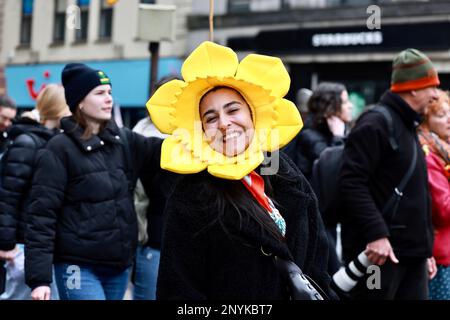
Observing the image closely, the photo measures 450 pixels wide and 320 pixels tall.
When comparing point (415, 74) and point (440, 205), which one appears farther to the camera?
point (440, 205)

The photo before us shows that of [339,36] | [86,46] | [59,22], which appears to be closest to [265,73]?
[339,36]

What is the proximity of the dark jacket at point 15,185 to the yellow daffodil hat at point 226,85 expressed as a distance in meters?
2.02

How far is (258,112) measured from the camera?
248 centimetres

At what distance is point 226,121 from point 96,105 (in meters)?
1.60

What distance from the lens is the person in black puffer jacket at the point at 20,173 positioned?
422 cm

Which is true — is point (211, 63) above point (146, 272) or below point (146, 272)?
above

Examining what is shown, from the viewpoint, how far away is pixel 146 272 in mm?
4262

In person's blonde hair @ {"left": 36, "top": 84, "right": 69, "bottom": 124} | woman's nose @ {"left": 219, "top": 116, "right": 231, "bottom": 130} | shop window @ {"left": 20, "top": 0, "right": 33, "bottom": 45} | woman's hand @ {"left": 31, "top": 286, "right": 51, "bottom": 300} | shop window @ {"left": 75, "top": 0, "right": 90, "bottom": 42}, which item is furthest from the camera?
shop window @ {"left": 20, "top": 0, "right": 33, "bottom": 45}

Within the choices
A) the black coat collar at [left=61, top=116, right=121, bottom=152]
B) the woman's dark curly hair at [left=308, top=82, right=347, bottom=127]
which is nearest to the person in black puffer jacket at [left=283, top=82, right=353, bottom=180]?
the woman's dark curly hair at [left=308, top=82, right=347, bottom=127]

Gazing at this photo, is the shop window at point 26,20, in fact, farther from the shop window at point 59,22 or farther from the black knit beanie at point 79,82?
the black knit beanie at point 79,82

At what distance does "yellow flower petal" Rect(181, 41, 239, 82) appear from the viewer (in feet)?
7.97

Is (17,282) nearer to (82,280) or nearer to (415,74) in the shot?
(82,280)

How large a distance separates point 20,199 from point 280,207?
224 centimetres

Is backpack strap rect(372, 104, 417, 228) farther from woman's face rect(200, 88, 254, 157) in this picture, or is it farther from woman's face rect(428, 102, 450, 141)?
woman's face rect(200, 88, 254, 157)
